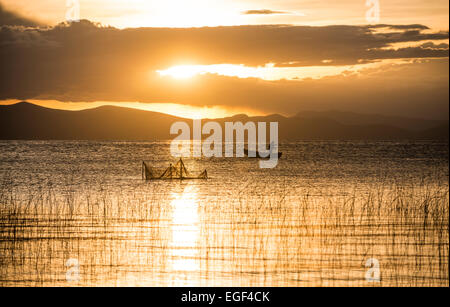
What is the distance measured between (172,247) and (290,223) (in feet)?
21.6

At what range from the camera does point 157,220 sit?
26547 millimetres

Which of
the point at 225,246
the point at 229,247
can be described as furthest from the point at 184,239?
the point at 229,247

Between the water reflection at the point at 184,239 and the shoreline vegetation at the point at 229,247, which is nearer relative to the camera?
the shoreline vegetation at the point at 229,247

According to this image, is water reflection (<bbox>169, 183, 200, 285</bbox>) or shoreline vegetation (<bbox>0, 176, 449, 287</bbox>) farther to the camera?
water reflection (<bbox>169, 183, 200, 285</bbox>)

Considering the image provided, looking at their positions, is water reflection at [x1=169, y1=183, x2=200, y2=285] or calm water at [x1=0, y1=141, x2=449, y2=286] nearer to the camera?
calm water at [x1=0, y1=141, x2=449, y2=286]

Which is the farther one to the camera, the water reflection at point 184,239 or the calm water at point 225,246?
the water reflection at point 184,239

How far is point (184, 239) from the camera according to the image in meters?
22.0

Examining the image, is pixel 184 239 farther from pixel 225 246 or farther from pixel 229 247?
pixel 229 247

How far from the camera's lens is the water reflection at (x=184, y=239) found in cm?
1744

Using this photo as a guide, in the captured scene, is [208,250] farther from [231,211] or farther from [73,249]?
[231,211]

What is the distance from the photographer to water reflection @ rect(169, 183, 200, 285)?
17438mm

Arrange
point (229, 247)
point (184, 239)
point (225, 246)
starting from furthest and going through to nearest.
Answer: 1. point (184, 239)
2. point (225, 246)
3. point (229, 247)
